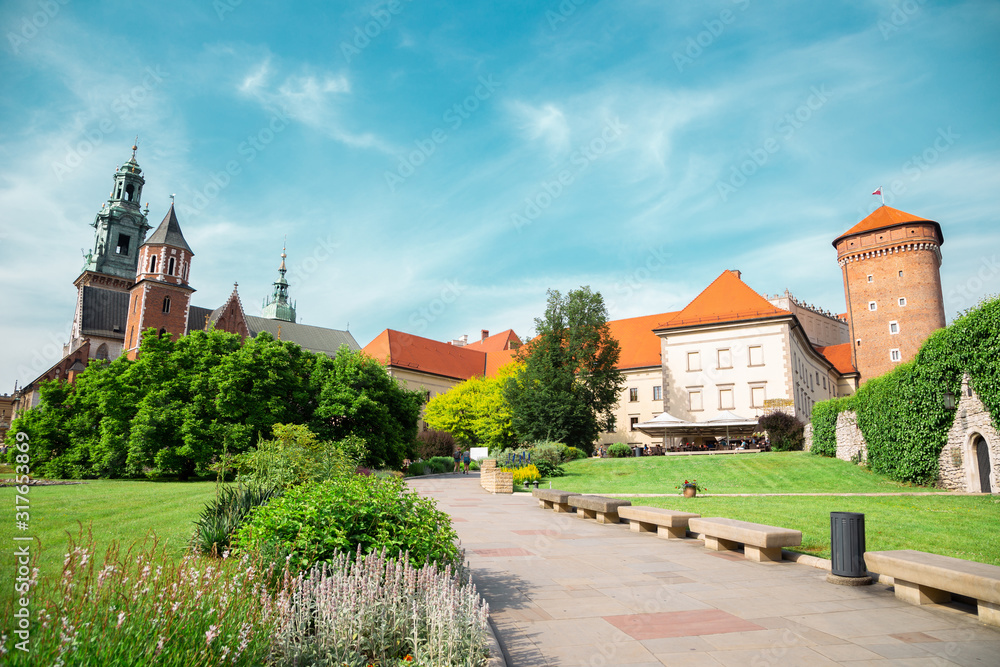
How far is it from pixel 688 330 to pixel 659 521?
39.6 m

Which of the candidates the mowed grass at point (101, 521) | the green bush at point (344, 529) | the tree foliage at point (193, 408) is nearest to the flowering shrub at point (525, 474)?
the tree foliage at point (193, 408)

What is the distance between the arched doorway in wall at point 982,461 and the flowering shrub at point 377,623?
19.9 m

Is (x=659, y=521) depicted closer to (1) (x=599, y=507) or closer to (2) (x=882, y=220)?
(1) (x=599, y=507)

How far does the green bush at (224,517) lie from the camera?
24.3 feet

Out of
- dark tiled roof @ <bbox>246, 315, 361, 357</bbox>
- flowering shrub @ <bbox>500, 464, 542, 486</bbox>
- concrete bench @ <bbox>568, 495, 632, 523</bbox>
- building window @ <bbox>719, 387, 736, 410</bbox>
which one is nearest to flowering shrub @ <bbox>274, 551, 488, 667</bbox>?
concrete bench @ <bbox>568, 495, 632, 523</bbox>

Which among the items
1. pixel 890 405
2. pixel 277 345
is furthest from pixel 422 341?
pixel 890 405

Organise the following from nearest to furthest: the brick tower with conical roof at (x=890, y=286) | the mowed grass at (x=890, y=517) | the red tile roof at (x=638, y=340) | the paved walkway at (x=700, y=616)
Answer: the paved walkway at (x=700, y=616), the mowed grass at (x=890, y=517), the brick tower with conical roof at (x=890, y=286), the red tile roof at (x=638, y=340)

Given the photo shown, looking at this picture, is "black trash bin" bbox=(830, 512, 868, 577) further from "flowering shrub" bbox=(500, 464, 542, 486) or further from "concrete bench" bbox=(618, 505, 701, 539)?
"flowering shrub" bbox=(500, 464, 542, 486)

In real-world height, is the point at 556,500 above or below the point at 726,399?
below

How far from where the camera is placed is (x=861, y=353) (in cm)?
5972

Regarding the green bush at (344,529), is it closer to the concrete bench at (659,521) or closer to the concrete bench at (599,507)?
the concrete bench at (659,521)

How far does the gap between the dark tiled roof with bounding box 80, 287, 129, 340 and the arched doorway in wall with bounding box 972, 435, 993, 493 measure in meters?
89.0

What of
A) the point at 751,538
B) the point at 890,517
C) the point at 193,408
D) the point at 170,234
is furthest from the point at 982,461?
the point at 170,234

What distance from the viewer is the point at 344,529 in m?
5.35
